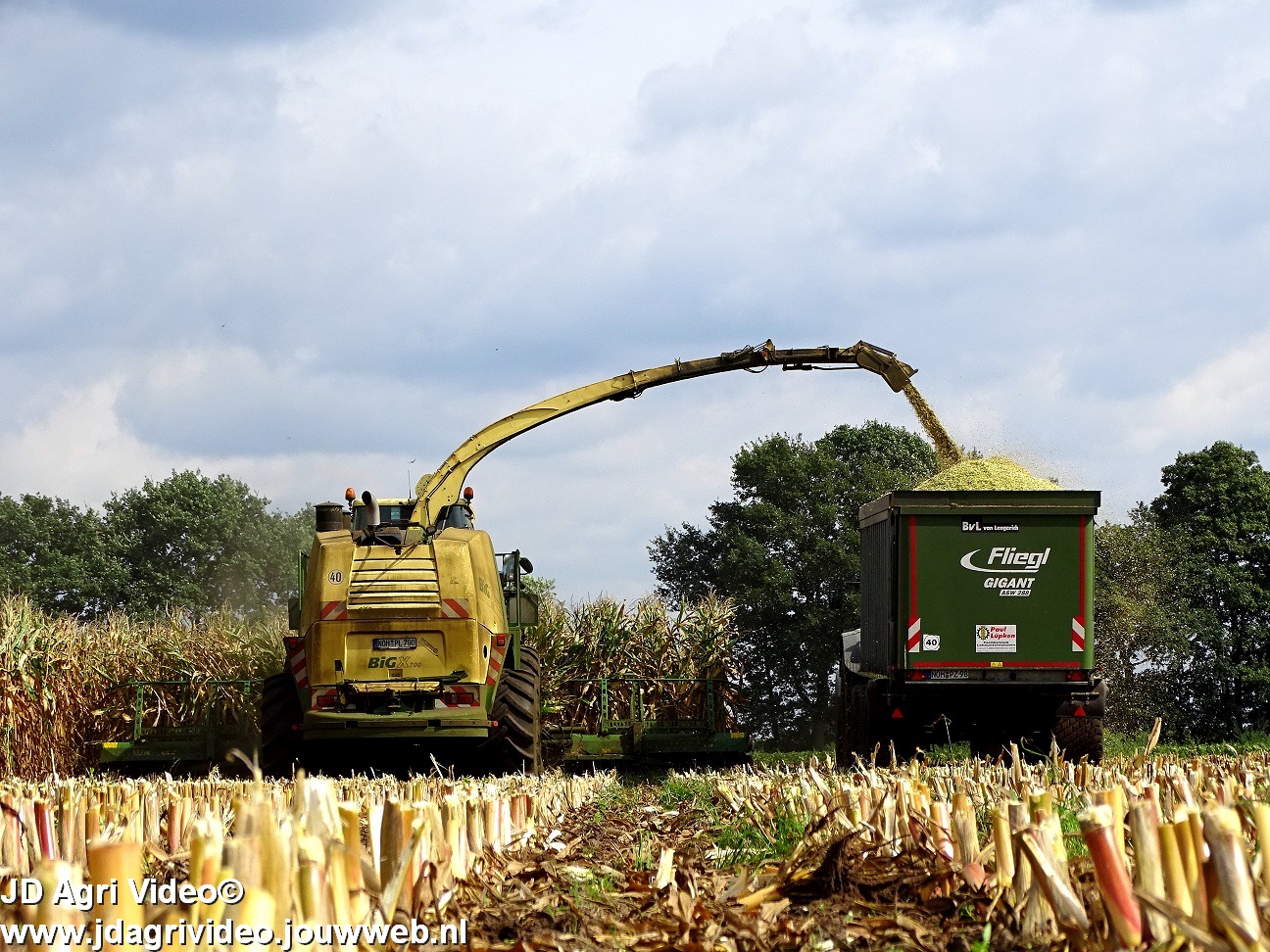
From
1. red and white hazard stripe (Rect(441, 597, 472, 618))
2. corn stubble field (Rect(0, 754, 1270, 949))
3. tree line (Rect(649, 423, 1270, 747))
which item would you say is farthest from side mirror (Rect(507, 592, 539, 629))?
tree line (Rect(649, 423, 1270, 747))

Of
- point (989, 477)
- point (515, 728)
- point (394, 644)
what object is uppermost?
point (989, 477)

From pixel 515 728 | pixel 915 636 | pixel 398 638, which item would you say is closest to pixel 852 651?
pixel 915 636

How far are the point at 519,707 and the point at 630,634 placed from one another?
22.6ft

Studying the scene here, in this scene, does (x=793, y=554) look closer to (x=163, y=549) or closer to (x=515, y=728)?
(x=163, y=549)

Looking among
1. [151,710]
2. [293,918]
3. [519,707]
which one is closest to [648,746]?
[519,707]

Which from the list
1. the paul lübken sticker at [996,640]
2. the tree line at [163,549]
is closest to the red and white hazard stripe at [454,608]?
the paul lübken sticker at [996,640]

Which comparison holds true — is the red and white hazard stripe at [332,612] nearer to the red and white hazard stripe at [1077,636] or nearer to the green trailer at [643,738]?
the green trailer at [643,738]

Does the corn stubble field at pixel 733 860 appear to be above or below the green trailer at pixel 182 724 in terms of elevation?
above

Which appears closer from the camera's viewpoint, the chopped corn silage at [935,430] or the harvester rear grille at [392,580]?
the harvester rear grille at [392,580]

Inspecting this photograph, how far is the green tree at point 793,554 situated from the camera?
45.4 m

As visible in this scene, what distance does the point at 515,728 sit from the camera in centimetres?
1371

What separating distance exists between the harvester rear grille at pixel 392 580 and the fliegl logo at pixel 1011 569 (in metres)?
5.54

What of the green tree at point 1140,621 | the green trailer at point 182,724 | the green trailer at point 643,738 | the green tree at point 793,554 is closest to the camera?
the green trailer at point 182,724

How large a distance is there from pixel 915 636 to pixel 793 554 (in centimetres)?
3476
